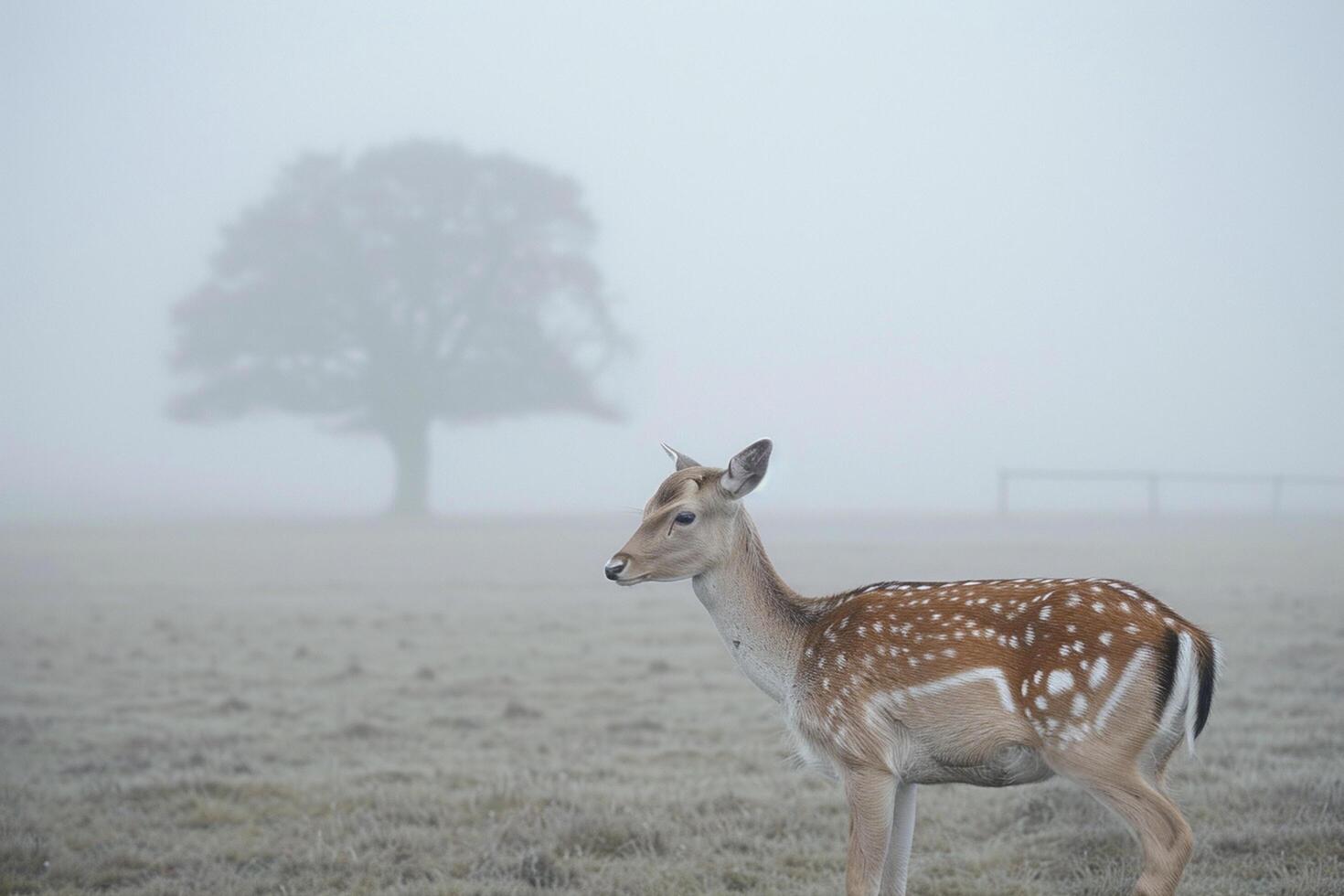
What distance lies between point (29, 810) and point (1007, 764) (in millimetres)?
6417

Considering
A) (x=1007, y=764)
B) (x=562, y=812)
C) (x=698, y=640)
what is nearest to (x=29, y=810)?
(x=562, y=812)

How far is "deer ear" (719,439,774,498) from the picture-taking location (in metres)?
4.21

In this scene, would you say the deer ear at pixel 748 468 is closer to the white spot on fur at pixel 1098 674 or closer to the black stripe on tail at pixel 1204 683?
the white spot on fur at pixel 1098 674

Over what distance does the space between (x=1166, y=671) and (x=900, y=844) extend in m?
1.14

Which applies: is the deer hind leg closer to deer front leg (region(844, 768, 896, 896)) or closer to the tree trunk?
deer front leg (region(844, 768, 896, 896))

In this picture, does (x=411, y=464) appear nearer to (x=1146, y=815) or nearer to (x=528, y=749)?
(x=528, y=749)

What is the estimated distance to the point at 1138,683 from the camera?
3.89 metres

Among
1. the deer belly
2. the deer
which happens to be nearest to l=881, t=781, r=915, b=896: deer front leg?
the deer

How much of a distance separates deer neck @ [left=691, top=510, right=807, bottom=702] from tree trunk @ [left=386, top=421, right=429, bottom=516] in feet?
80.4

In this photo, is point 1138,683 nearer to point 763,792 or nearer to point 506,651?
point 763,792

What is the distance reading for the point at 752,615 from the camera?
14.9 feet

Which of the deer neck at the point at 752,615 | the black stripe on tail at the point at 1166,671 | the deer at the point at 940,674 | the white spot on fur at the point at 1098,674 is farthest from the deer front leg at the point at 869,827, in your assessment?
the black stripe on tail at the point at 1166,671

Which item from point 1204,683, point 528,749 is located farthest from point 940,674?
point 528,749

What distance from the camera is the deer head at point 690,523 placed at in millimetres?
4238
